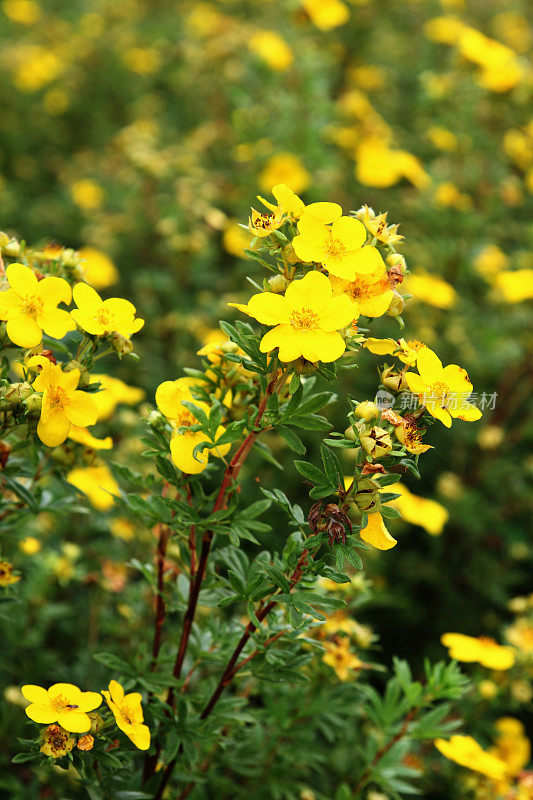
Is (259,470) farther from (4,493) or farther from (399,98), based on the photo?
(399,98)

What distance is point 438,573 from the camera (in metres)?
2.92

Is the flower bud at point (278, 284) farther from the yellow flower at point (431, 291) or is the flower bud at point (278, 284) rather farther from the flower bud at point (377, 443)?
the yellow flower at point (431, 291)

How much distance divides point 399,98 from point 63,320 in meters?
4.35

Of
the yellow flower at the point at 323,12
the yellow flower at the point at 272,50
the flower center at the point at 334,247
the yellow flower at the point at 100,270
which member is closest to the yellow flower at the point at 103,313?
the flower center at the point at 334,247

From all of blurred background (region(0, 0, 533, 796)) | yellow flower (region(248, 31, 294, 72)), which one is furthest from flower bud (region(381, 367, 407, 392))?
yellow flower (region(248, 31, 294, 72))

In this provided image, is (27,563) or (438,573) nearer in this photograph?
(27,563)

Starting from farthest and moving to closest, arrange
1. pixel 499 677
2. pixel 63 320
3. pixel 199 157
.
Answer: pixel 199 157 → pixel 499 677 → pixel 63 320

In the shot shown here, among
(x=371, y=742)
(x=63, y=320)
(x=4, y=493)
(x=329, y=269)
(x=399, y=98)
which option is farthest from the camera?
(x=399, y=98)

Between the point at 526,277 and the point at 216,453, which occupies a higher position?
the point at 216,453

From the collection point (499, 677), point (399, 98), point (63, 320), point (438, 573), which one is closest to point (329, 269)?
point (63, 320)

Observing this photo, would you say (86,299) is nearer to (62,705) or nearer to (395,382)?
(395,382)

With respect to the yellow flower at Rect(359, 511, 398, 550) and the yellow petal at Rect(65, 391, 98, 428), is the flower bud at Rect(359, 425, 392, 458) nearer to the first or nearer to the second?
the yellow flower at Rect(359, 511, 398, 550)

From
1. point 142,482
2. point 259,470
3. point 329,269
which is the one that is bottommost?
point 259,470

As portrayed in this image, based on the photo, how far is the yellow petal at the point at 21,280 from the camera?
3.98 ft
